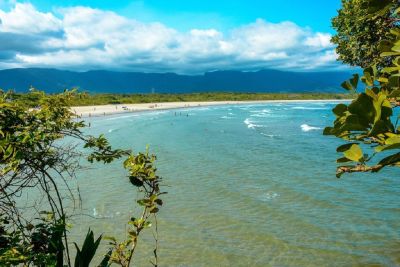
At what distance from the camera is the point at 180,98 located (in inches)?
5768

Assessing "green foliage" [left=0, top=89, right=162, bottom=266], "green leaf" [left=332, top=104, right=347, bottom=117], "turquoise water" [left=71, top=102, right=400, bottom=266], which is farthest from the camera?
"turquoise water" [left=71, top=102, right=400, bottom=266]

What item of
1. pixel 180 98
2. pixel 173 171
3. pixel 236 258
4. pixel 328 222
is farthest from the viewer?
pixel 180 98

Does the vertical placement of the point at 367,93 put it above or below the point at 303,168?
above

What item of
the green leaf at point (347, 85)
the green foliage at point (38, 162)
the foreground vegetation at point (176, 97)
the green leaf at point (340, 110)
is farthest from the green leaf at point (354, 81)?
the foreground vegetation at point (176, 97)

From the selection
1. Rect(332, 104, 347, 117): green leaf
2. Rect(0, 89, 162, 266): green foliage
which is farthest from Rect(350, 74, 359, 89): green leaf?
Rect(0, 89, 162, 266): green foliage

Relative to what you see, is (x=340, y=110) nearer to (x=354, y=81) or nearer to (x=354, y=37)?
(x=354, y=81)

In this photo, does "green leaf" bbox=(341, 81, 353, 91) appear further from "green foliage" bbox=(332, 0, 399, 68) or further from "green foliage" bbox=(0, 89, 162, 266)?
"green foliage" bbox=(332, 0, 399, 68)

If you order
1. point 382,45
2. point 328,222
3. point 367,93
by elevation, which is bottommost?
point 328,222

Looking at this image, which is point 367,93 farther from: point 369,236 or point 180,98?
point 180,98

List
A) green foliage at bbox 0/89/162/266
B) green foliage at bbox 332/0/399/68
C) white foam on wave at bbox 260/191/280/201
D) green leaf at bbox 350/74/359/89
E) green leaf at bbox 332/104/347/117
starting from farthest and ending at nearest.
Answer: white foam on wave at bbox 260/191/280/201 → green foliage at bbox 332/0/399/68 → green foliage at bbox 0/89/162/266 → green leaf at bbox 350/74/359/89 → green leaf at bbox 332/104/347/117

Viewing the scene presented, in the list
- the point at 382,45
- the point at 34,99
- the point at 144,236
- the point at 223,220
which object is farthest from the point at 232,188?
the point at 382,45

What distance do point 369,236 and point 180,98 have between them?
449ft

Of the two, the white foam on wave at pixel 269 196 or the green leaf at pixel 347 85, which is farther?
the white foam on wave at pixel 269 196

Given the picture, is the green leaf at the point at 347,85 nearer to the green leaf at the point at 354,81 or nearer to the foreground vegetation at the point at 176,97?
the green leaf at the point at 354,81
